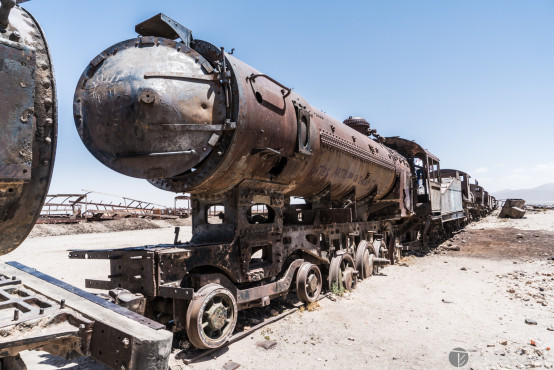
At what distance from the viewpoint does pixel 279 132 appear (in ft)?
16.3

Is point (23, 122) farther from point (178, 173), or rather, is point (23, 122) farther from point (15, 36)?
point (178, 173)

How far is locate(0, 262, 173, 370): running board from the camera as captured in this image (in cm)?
176

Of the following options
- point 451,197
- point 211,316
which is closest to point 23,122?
point 211,316

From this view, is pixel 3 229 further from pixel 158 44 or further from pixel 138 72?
pixel 158 44

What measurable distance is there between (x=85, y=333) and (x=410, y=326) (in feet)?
15.5

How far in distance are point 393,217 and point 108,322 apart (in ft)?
30.4

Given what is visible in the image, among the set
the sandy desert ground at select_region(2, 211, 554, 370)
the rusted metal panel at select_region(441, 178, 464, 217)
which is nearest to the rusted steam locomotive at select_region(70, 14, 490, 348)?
the sandy desert ground at select_region(2, 211, 554, 370)

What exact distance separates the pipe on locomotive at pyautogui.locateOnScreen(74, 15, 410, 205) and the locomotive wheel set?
0.02 metres

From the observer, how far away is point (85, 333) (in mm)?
1955

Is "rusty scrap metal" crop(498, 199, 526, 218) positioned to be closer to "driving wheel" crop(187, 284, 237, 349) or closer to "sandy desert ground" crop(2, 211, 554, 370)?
"sandy desert ground" crop(2, 211, 554, 370)

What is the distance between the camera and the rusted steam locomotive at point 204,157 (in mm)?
3803

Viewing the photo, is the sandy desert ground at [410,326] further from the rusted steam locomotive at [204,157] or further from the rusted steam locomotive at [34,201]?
the rusted steam locomotive at [34,201]

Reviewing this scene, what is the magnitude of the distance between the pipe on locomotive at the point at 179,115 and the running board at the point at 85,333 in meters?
2.02

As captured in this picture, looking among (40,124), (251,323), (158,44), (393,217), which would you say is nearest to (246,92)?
(158,44)
